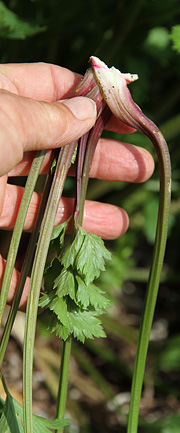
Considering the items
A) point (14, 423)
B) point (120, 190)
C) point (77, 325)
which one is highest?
point (120, 190)

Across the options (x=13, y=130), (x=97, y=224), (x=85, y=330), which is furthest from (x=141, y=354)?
(x=13, y=130)

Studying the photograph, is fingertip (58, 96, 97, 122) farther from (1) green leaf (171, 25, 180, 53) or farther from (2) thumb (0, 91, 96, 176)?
(1) green leaf (171, 25, 180, 53)

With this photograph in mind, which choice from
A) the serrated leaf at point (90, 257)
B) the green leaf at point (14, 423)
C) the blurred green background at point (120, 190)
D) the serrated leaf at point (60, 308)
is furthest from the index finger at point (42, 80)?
the green leaf at point (14, 423)

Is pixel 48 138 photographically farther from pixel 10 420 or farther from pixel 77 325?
pixel 10 420

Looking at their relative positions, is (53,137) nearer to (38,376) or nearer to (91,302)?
(91,302)

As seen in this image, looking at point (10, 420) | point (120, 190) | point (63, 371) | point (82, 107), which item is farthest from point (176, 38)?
point (10, 420)
